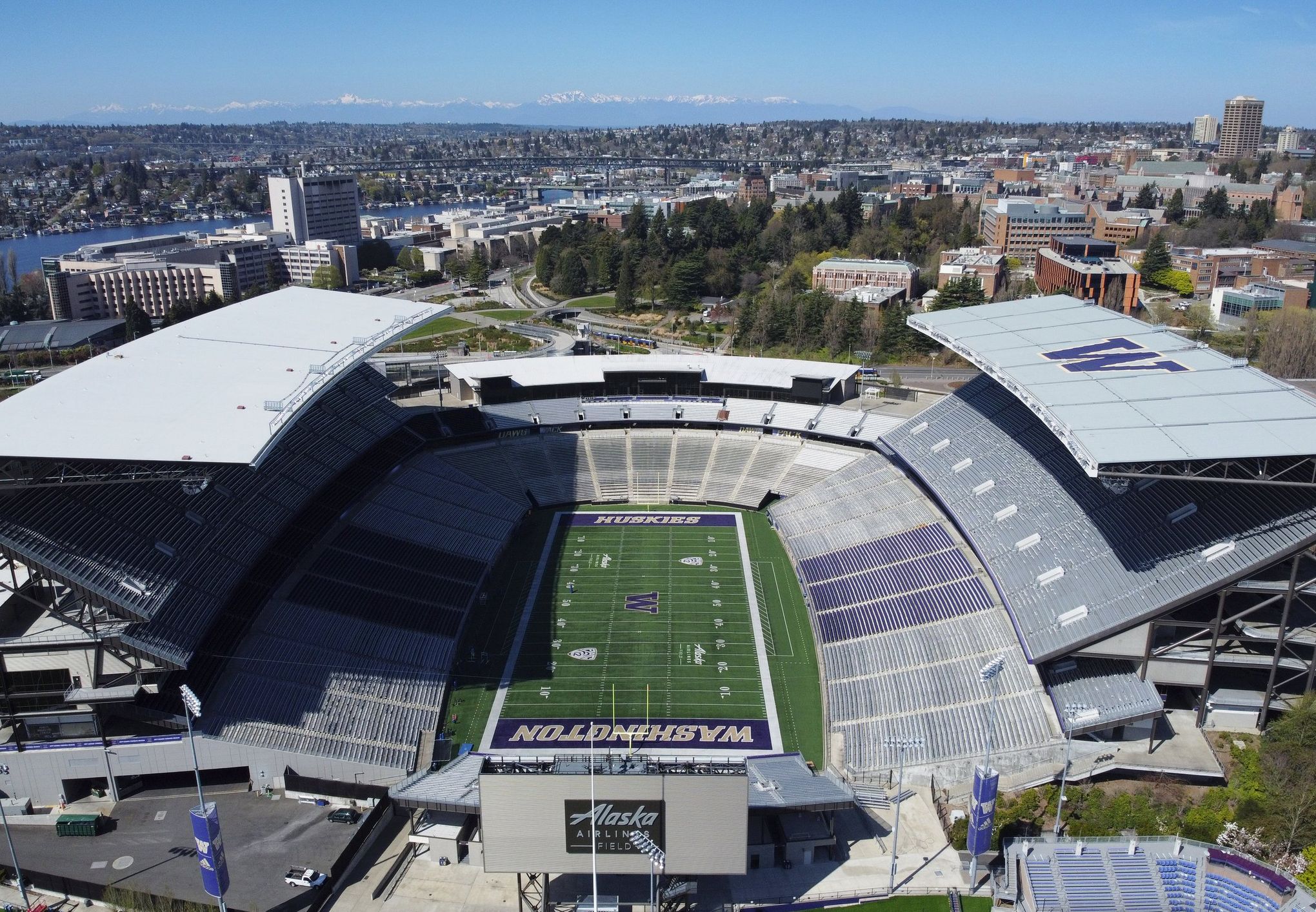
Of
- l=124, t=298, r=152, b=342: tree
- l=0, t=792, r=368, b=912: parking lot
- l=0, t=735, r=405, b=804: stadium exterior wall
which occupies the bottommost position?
l=0, t=792, r=368, b=912: parking lot

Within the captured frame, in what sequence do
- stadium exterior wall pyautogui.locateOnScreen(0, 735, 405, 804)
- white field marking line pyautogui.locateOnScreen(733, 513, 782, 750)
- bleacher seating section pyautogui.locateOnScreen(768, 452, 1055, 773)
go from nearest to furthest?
1. stadium exterior wall pyautogui.locateOnScreen(0, 735, 405, 804)
2. bleacher seating section pyautogui.locateOnScreen(768, 452, 1055, 773)
3. white field marking line pyautogui.locateOnScreen(733, 513, 782, 750)

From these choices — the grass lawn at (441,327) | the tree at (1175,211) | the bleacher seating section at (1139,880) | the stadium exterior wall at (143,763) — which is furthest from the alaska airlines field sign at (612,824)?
the tree at (1175,211)

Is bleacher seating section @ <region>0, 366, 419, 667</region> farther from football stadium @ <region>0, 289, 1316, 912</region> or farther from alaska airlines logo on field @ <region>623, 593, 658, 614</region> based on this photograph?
alaska airlines logo on field @ <region>623, 593, 658, 614</region>

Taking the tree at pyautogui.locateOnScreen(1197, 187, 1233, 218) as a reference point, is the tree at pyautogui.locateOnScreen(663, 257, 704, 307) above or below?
below

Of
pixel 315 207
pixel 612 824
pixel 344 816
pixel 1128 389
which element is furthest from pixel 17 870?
pixel 315 207

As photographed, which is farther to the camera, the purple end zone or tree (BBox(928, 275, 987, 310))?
tree (BBox(928, 275, 987, 310))

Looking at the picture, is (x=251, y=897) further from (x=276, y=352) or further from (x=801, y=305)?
(x=801, y=305)

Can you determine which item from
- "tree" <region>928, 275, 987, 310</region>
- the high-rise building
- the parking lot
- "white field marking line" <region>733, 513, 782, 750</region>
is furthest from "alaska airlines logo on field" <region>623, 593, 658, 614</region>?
the high-rise building

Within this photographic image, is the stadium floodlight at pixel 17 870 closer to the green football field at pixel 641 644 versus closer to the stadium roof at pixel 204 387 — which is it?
the stadium roof at pixel 204 387

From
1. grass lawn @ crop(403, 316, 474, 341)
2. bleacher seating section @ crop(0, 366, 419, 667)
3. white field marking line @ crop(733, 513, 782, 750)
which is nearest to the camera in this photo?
bleacher seating section @ crop(0, 366, 419, 667)

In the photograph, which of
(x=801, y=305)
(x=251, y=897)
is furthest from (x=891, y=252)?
(x=251, y=897)
